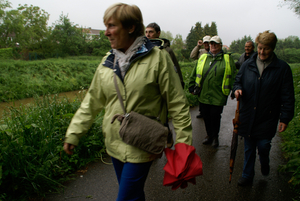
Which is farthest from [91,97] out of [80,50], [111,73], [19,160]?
[80,50]

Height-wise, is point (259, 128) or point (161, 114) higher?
point (161, 114)

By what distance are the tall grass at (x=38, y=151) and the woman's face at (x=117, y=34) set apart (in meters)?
1.98

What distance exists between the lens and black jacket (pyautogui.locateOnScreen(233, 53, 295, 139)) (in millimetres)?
2500

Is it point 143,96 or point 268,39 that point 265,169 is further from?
point 143,96

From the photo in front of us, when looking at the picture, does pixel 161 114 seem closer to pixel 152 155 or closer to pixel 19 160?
pixel 152 155

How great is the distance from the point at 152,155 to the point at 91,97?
0.71 m

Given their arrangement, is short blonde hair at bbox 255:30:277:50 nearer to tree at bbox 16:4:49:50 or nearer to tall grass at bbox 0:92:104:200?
tall grass at bbox 0:92:104:200

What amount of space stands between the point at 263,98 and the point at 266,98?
3 cm

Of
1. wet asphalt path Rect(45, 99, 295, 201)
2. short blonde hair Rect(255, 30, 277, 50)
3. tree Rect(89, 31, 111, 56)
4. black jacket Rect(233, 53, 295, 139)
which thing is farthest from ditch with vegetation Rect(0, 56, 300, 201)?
tree Rect(89, 31, 111, 56)

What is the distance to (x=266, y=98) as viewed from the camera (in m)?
2.57

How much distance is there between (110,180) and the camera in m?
2.99

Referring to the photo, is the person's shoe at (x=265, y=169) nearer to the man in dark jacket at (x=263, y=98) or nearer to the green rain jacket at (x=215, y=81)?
the man in dark jacket at (x=263, y=98)

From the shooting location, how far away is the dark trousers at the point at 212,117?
3908 millimetres

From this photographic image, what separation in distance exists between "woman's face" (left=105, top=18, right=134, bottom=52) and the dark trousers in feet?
8.86
